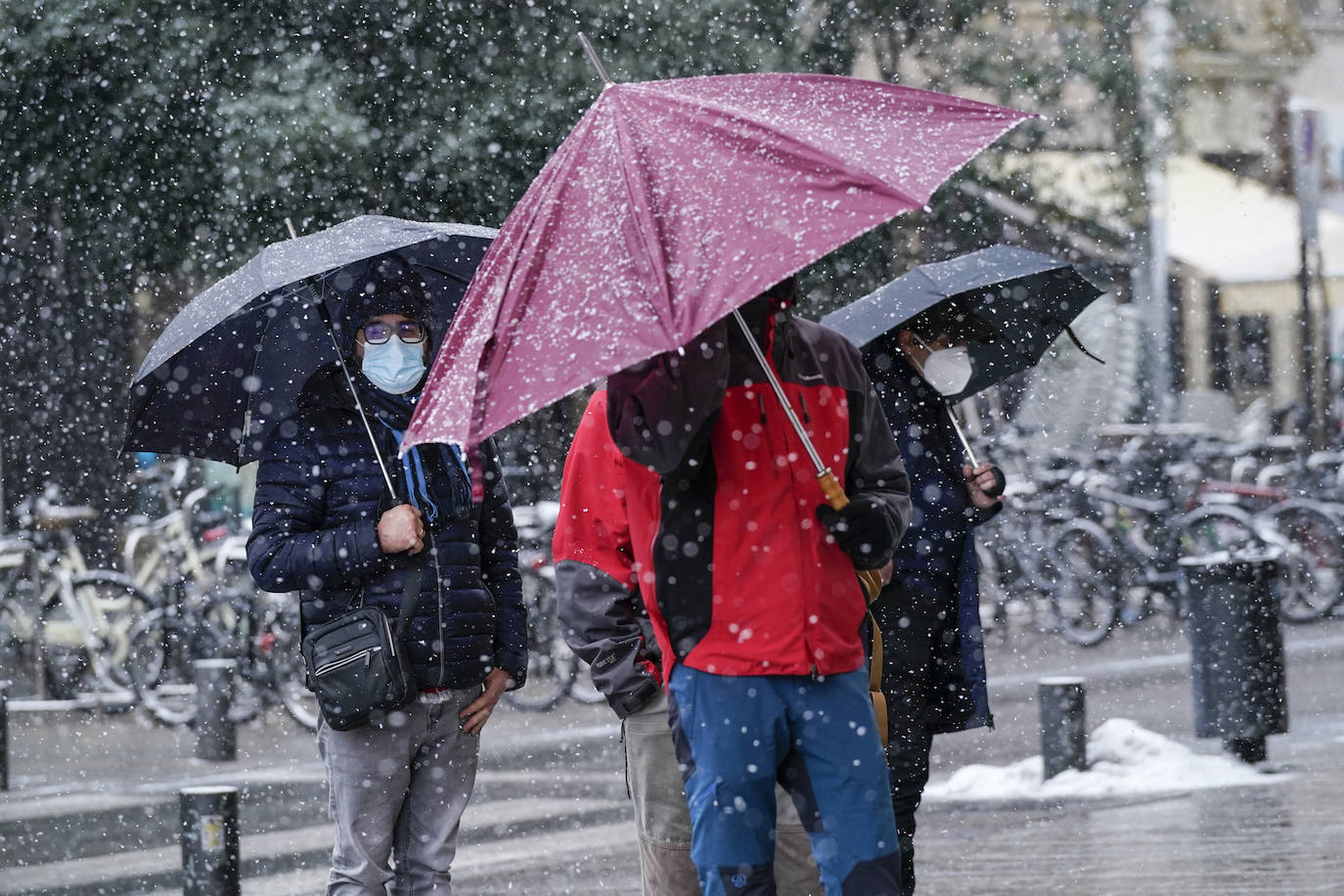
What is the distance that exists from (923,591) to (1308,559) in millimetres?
11462

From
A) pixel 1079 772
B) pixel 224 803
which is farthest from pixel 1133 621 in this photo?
pixel 224 803

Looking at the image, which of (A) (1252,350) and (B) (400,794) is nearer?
(B) (400,794)

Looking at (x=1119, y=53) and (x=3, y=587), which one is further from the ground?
(x=1119, y=53)

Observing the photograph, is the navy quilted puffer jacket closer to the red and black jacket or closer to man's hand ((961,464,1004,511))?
the red and black jacket

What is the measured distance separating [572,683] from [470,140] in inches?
147

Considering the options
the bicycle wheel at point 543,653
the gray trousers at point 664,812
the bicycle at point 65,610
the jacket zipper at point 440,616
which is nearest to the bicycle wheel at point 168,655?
the bicycle at point 65,610

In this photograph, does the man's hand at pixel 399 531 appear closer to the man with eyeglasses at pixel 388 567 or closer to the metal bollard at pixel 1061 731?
the man with eyeglasses at pixel 388 567

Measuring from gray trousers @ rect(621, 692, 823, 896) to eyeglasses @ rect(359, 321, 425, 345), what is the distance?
1046mm

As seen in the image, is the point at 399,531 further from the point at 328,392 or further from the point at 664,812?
the point at 664,812

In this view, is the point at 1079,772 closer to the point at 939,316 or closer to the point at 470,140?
the point at 939,316

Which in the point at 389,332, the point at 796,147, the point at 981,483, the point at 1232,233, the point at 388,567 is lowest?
the point at 388,567

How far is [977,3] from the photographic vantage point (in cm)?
1642

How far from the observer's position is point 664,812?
4305 millimetres

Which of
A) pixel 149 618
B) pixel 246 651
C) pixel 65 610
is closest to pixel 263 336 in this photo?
pixel 246 651
